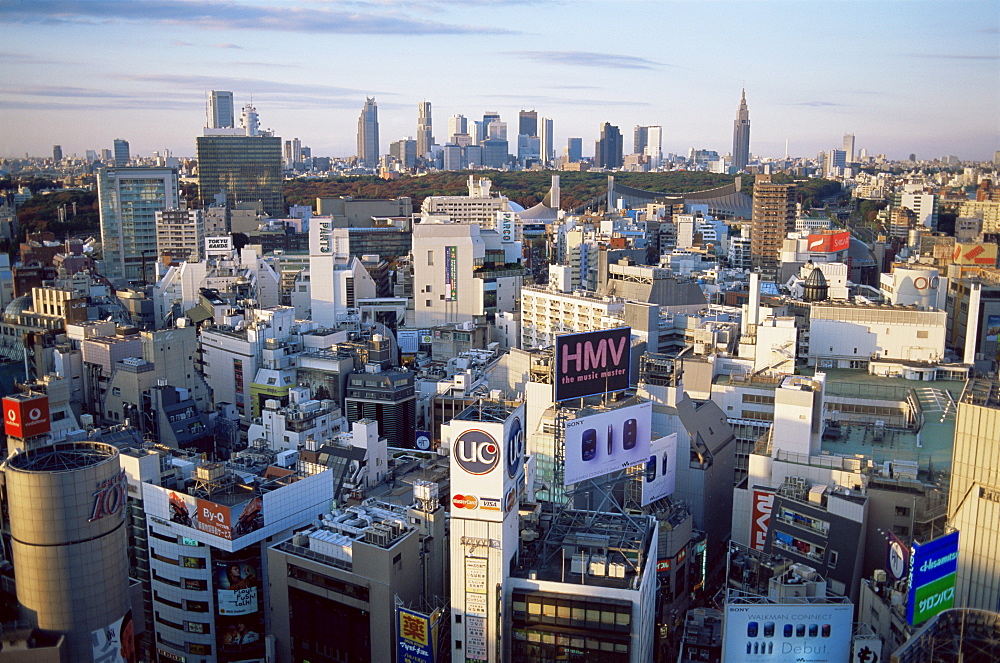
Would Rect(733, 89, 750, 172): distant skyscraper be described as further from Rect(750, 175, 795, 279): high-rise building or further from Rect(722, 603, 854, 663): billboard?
Rect(722, 603, 854, 663): billboard

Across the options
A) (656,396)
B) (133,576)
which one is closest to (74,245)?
(133,576)

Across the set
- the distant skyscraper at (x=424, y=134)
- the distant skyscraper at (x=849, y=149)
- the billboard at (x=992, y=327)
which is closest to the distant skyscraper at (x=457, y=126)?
the distant skyscraper at (x=424, y=134)

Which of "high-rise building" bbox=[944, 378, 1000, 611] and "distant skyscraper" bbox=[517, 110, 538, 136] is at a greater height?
"distant skyscraper" bbox=[517, 110, 538, 136]

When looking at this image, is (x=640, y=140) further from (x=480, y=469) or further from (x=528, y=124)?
(x=480, y=469)

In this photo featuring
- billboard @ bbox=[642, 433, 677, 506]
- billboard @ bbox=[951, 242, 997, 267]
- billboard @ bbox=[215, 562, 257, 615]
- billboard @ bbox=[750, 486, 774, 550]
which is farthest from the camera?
billboard @ bbox=[951, 242, 997, 267]

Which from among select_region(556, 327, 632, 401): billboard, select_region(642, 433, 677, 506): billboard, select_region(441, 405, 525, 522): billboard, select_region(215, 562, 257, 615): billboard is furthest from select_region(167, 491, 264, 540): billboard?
select_region(642, 433, 677, 506): billboard

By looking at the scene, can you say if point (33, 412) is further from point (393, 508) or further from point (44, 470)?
point (393, 508)

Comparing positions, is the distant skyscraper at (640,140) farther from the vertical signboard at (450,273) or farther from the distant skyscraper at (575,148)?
the vertical signboard at (450,273)

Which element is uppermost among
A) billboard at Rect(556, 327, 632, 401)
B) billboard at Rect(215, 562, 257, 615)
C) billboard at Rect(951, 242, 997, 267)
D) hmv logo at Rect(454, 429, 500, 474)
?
billboard at Rect(951, 242, 997, 267)
